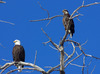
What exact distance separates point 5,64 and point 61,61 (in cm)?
101

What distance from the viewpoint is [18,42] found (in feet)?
26.9

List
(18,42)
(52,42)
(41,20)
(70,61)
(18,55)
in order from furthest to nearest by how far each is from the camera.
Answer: (18,42) < (18,55) < (70,61) < (52,42) < (41,20)

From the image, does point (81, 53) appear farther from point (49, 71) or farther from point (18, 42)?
point (18, 42)

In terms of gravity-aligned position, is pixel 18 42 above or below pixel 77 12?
above

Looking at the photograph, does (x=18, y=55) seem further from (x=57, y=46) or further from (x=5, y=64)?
(x=57, y=46)

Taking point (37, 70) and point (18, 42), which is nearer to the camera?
point (37, 70)

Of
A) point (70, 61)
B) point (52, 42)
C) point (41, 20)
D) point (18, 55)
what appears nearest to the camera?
point (41, 20)

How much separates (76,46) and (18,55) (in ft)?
9.48

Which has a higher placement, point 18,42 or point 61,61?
point 18,42

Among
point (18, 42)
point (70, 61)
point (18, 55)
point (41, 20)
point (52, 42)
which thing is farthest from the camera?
point (18, 42)

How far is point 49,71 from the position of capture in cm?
477

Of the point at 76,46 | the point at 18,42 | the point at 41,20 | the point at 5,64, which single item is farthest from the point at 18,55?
the point at 41,20

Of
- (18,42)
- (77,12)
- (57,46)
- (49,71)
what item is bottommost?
(49,71)

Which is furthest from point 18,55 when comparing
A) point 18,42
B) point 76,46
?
point 76,46
